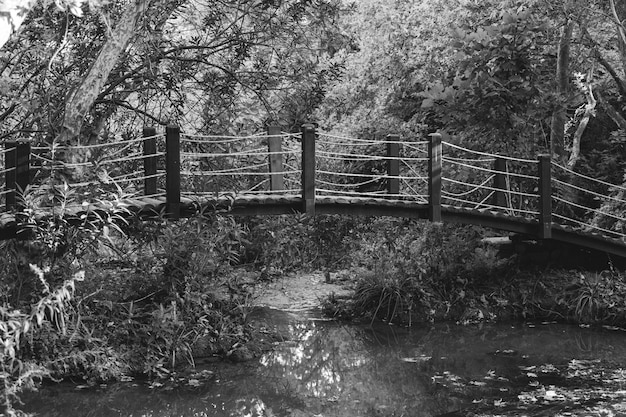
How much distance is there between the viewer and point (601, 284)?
10.6 m

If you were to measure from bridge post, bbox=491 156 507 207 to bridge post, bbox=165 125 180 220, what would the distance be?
4.40 m

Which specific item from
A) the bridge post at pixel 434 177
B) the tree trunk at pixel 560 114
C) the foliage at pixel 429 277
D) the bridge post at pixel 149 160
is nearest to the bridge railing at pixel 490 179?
the foliage at pixel 429 277

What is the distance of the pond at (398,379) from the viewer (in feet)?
23.2

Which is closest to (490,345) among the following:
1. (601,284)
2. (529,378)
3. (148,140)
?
(529,378)

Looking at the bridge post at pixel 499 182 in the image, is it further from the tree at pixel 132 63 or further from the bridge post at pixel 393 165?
the tree at pixel 132 63

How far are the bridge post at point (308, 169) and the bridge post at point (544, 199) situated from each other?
3.26 metres

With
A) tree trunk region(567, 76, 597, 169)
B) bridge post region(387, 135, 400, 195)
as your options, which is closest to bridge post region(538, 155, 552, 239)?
bridge post region(387, 135, 400, 195)

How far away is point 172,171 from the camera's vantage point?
8242 millimetres

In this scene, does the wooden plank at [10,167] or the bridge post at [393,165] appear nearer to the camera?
the wooden plank at [10,167]

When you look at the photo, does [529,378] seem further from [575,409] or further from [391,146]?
[391,146]

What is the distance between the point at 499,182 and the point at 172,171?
4636 mm


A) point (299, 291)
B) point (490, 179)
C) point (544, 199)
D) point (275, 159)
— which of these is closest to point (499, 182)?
point (544, 199)

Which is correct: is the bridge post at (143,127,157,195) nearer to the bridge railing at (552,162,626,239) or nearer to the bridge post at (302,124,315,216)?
the bridge post at (302,124,315,216)

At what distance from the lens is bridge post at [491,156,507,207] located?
1077cm
